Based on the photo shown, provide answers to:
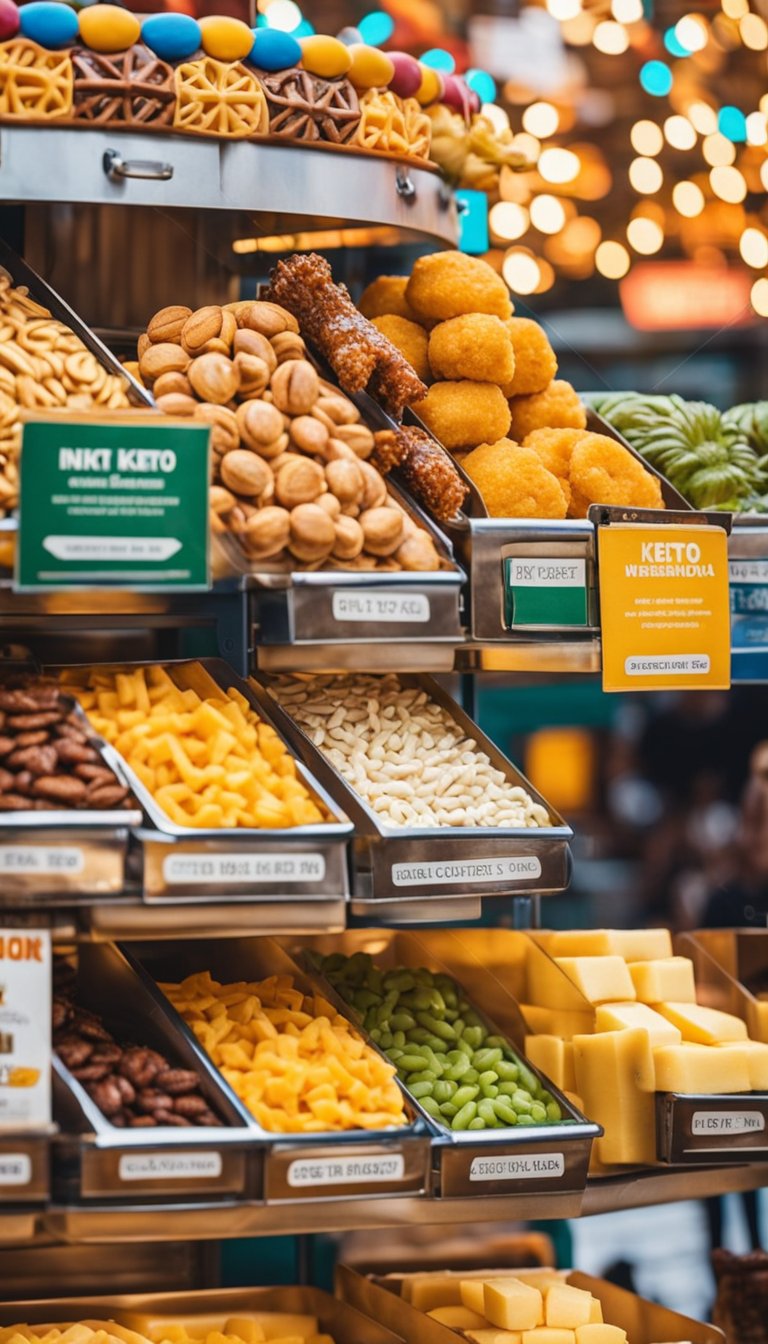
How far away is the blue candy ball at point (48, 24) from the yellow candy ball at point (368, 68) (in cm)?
43

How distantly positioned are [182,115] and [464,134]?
58cm

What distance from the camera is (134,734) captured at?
202 centimetres

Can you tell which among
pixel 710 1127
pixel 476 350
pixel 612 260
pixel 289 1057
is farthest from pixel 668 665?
pixel 612 260

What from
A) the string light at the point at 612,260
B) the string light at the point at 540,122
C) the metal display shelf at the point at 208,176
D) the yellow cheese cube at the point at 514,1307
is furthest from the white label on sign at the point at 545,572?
the string light at the point at 540,122

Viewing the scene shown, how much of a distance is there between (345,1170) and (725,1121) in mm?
649

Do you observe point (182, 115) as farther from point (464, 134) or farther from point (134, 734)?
point (134, 734)

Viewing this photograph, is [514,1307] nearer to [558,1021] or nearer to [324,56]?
[558,1021]

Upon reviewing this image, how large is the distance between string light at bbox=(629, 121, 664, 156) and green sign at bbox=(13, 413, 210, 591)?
266 centimetres

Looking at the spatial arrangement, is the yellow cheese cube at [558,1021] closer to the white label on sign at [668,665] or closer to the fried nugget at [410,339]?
the white label on sign at [668,665]

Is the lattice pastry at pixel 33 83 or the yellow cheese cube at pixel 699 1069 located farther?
the yellow cheese cube at pixel 699 1069

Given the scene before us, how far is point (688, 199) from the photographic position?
4.16 metres

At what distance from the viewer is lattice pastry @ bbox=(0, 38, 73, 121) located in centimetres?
217

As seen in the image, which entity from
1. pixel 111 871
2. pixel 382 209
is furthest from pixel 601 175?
pixel 111 871

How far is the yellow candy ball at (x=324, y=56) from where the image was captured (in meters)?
2.31
